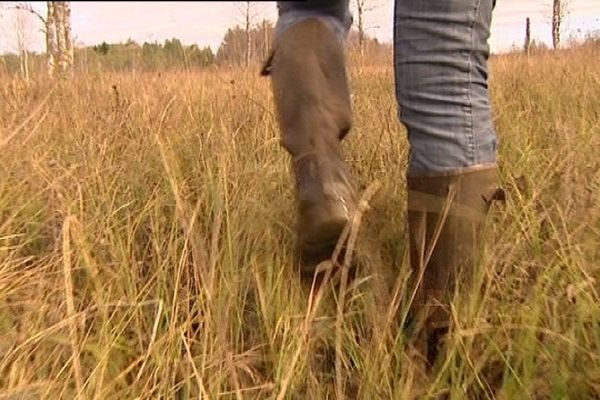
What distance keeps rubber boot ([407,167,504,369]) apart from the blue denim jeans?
0.02 m

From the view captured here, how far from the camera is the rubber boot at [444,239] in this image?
87 centimetres

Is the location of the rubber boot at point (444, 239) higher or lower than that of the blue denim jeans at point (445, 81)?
lower

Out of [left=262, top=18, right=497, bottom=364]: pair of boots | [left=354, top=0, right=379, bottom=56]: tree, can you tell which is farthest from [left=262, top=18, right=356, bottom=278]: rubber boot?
[left=354, top=0, right=379, bottom=56]: tree

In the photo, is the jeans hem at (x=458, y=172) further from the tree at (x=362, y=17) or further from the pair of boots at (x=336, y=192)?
the tree at (x=362, y=17)

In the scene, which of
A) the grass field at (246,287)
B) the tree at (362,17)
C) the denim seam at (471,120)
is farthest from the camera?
the tree at (362,17)

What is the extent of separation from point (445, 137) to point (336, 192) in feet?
0.51

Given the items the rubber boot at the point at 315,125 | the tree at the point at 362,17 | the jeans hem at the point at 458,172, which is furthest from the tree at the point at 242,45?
the jeans hem at the point at 458,172

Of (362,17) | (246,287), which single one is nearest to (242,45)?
(362,17)

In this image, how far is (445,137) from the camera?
893 millimetres

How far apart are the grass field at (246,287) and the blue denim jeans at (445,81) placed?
13cm

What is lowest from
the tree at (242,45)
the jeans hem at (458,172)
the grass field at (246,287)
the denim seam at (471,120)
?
the grass field at (246,287)

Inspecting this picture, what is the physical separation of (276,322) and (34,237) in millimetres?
466

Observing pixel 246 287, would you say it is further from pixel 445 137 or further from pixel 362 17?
pixel 362 17

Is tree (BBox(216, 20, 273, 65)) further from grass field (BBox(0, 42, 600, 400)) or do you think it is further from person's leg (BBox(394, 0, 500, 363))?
person's leg (BBox(394, 0, 500, 363))
